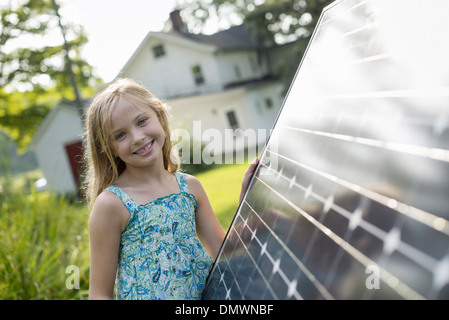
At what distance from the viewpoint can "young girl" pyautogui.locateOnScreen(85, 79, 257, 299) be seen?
83.0 inches

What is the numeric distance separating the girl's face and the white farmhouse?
26170 millimetres

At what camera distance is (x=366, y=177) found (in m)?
0.90

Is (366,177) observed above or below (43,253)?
above

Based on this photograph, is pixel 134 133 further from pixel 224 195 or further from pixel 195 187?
pixel 224 195

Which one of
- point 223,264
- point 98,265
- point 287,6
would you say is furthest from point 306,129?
point 287,6

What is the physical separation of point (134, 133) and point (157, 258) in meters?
0.62

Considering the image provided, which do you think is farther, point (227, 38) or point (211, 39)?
point (227, 38)

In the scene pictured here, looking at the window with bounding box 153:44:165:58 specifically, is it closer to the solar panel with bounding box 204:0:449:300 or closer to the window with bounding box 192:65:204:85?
the window with bounding box 192:65:204:85

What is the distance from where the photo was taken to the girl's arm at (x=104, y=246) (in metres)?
2.05

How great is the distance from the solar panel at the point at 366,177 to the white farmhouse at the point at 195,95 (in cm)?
2710

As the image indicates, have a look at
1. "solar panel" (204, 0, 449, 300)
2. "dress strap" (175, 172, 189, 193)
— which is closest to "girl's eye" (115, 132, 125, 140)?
"dress strap" (175, 172, 189, 193)

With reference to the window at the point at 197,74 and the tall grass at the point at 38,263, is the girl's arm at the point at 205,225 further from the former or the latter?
the window at the point at 197,74

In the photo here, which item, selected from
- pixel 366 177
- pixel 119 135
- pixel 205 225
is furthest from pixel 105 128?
pixel 366 177

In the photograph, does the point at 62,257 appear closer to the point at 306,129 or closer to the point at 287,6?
the point at 306,129
